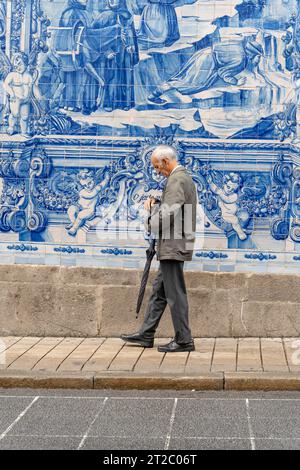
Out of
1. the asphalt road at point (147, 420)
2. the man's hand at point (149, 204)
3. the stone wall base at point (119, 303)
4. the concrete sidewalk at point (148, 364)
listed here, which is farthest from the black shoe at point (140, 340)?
the asphalt road at point (147, 420)

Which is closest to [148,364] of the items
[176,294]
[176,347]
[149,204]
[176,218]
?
[176,347]

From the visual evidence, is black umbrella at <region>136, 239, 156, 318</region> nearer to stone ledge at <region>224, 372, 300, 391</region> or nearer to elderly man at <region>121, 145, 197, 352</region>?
elderly man at <region>121, 145, 197, 352</region>

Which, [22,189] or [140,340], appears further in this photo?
[22,189]

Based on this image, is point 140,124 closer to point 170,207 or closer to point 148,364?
point 170,207

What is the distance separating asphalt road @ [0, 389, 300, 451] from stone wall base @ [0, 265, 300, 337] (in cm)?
208

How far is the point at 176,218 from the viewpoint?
10414 mm

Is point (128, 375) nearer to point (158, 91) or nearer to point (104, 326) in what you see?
point (104, 326)

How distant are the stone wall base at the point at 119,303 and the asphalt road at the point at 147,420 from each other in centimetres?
208

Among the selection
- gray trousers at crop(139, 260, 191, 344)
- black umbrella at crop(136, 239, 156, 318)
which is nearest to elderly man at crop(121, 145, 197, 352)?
gray trousers at crop(139, 260, 191, 344)

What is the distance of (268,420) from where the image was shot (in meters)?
8.09

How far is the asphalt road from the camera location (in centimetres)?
743

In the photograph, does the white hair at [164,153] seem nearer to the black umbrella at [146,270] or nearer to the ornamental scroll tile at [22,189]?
the black umbrella at [146,270]

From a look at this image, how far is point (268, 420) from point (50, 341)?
11.4 ft

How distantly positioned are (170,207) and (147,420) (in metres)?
2.75
